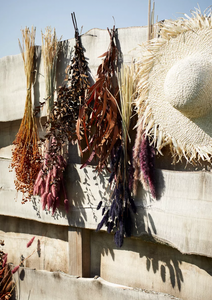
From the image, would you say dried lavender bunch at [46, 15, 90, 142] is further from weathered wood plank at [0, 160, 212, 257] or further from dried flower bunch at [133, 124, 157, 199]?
dried flower bunch at [133, 124, 157, 199]

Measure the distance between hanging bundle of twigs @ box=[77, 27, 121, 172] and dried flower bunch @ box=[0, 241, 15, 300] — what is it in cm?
116

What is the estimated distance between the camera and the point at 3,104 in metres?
2.33

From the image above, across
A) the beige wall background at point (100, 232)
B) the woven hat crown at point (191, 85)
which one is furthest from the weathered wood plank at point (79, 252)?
the woven hat crown at point (191, 85)

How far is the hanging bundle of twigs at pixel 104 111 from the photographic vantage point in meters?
1.74

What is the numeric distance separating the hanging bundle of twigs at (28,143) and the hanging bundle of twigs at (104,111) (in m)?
0.44

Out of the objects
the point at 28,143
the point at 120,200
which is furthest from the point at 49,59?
the point at 120,200

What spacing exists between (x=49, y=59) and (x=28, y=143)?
1.95 ft

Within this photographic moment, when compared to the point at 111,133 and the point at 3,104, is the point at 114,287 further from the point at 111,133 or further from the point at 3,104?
the point at 3,104

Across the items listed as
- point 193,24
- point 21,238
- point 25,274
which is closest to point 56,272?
point 25,274

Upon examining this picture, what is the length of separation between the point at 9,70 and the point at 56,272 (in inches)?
61.3

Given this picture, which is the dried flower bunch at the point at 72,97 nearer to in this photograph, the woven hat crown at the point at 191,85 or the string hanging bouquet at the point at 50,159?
the string hanging bouquet at the point at 50,159

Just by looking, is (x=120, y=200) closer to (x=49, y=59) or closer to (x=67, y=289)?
(x=67, y=289)

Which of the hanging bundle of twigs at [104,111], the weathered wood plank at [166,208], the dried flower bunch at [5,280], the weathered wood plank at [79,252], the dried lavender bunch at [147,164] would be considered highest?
the hanging bundle of twigs at [104,111]

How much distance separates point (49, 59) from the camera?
6.57 ft
